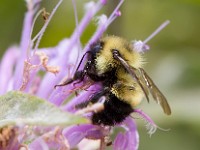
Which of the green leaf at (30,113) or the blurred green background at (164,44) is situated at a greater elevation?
the blurred green background at (164,44)

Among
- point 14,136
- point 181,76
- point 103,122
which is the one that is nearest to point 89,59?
point 103,122

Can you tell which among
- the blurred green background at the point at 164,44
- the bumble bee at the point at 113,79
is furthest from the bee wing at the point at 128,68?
the blurred green background at the point at 164,44

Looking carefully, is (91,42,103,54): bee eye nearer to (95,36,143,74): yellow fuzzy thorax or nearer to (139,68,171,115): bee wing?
(95,36,143,74): yellow fuzzy thorax

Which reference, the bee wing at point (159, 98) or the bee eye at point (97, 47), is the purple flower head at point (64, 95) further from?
the bee wing at point (159, 98)

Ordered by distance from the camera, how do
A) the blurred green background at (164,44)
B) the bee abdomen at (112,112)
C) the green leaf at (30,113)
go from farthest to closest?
1. the blurred green background at (164,44)
2. the bee abdomen at (112,112)
3. the green leaf at (30,113)

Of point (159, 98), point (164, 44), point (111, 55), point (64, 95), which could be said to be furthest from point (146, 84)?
point (164, 44)

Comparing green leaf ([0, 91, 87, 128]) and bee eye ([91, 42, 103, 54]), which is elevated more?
bee eye ([91, 42, 103, 54])

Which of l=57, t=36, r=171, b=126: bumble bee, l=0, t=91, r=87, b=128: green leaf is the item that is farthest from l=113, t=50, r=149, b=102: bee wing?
l=0, t=91, r=87, b=128: green leaf
